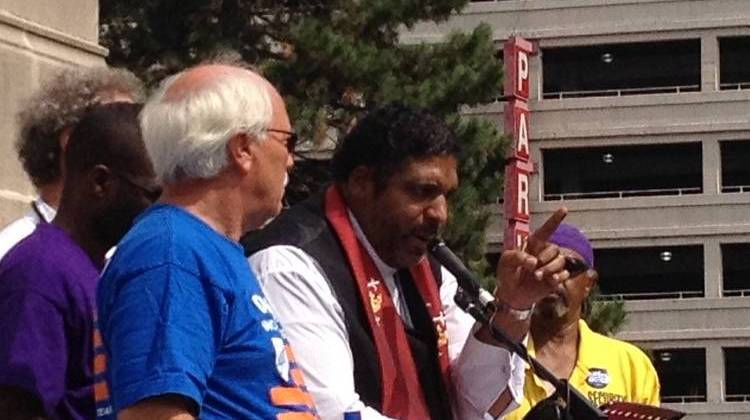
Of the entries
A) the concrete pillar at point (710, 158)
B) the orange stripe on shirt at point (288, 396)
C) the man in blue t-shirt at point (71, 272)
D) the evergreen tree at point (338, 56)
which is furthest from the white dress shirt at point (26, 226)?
the concrete pillar at point (710, 158)

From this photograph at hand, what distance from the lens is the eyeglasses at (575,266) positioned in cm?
534

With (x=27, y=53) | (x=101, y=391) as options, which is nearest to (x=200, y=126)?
(x=101, y=391)

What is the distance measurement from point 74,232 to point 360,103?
1869cm

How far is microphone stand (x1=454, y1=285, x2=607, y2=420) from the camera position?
479 cm

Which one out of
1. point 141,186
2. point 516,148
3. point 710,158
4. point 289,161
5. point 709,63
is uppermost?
point 289,161

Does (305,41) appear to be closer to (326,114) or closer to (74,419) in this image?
(326,114)

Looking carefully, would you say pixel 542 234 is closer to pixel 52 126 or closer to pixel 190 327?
pixel 52 126

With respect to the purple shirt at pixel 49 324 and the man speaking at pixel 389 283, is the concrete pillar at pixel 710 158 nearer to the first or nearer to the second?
the man speaking at pixel 389 283

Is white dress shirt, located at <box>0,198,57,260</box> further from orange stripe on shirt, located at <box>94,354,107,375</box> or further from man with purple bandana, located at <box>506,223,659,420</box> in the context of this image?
man with purple bandana, located at <box>506,223,659,420</box>

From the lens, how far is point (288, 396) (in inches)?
148

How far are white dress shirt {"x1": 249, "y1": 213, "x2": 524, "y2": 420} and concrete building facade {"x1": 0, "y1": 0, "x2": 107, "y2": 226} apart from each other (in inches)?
88.7

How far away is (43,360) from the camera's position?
421 centimetres

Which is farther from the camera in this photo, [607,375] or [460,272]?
[607,375]

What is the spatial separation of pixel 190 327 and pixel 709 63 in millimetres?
36641
